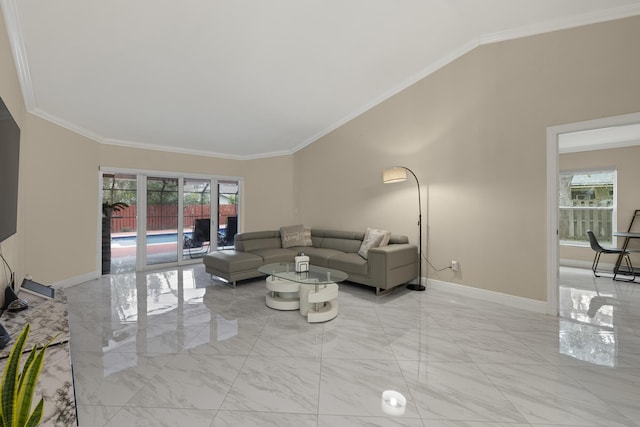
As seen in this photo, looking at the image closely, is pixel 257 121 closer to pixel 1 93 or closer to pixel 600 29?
pixel 1 93

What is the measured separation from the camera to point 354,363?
2143 mm

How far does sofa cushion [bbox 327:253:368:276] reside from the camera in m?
3.87

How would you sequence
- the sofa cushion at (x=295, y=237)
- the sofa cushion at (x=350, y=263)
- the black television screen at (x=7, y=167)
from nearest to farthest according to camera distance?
the black television screen at (x=7, y=167), the sofa cushion at (x=350, y=263), the sofa cushion at (x=295, y=237)

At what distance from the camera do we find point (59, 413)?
3.66ft

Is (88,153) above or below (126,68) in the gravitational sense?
below

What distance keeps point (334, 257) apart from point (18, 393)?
12.1 ft

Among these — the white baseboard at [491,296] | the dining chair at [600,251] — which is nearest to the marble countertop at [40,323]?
the white baseboard at [491,296]

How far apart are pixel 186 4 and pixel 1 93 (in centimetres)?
155

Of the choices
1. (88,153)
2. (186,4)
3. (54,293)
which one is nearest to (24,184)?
(88,153)

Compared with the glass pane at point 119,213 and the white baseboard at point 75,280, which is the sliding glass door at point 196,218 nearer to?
the glass pane at point 119,213

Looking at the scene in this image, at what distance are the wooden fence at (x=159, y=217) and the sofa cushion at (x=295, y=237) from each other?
1898 millimetres

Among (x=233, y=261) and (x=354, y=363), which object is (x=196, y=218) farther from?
(x=354, y=363)

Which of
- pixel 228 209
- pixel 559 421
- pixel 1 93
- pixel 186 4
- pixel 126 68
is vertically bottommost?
pixel 559 421

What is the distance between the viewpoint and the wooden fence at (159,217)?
5.11m
